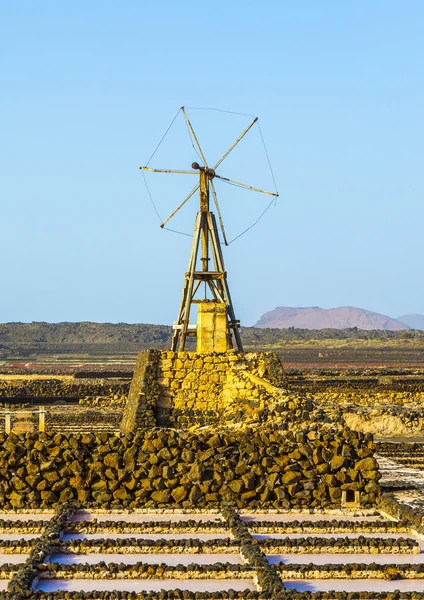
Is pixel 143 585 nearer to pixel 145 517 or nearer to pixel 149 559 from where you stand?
pixel 149 559

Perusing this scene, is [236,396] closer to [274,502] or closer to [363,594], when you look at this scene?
[274,502]

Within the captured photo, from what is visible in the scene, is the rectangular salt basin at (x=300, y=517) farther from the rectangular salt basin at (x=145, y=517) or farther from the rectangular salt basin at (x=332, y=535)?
the rectangular salt basin at (x=332, y=535)

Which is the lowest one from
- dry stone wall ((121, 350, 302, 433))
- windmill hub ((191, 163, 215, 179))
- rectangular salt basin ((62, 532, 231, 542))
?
rectangular salt basin ((62, 532, 231, 542))

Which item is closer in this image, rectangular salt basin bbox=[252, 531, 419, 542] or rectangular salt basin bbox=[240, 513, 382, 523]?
rectangular salt basin bbox=[252, 531, 419, 542]

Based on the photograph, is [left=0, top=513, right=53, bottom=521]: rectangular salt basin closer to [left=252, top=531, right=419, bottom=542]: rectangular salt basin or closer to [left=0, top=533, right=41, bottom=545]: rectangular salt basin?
[left=0, top=533, right=41, bottom=545]: rectangular salt basin

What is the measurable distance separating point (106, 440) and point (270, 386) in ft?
19.3

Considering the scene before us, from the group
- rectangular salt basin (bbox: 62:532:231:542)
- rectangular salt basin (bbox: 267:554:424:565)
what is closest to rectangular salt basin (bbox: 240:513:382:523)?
rectangular salt basin (bbox: 62:532:231:542)

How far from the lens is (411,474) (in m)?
16.9

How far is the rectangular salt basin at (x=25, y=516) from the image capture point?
13.0 m

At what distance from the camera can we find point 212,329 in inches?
848

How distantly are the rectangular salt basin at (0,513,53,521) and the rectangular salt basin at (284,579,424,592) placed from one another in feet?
12.7

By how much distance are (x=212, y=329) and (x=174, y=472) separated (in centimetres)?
787

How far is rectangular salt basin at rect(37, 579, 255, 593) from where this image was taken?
974 cm

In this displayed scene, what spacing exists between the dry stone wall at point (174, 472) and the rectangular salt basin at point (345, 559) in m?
2.66
